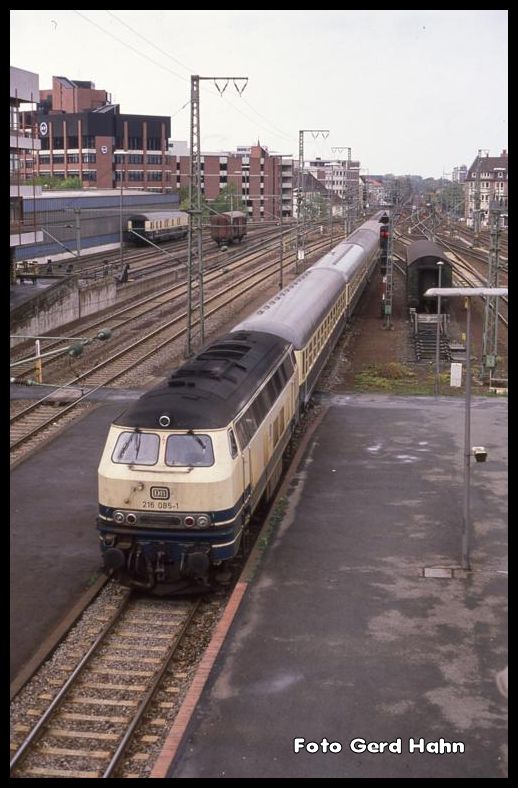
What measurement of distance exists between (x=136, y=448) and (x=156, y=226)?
64.3m

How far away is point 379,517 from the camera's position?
18688 mm

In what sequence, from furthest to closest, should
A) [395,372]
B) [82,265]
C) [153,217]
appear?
[153,217]
[82,265]
[395,372]

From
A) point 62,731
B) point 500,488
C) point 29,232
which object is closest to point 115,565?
point 62,731

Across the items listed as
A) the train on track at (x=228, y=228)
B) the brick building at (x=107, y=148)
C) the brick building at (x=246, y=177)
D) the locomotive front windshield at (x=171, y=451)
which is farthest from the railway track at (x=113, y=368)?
the brick building at (x=246, y=177)

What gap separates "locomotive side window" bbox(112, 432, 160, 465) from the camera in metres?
14.8

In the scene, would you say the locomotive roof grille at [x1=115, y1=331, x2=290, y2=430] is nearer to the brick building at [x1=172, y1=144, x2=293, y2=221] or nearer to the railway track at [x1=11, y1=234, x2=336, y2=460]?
the railway track at [x1=11, y1=234, x2=336, y2=460]

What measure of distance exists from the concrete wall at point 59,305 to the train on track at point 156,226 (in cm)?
2349

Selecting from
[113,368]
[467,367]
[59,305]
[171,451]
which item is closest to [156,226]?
[59,305]

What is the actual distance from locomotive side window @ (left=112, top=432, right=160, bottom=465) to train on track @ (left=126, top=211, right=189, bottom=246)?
190 ft

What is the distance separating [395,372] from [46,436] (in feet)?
48.6

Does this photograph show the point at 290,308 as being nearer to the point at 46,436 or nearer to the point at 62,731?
the point at 46,436

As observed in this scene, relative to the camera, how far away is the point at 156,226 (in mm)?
77188

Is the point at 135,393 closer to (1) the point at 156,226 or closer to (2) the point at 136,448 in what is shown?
(2) the point at 136,448
